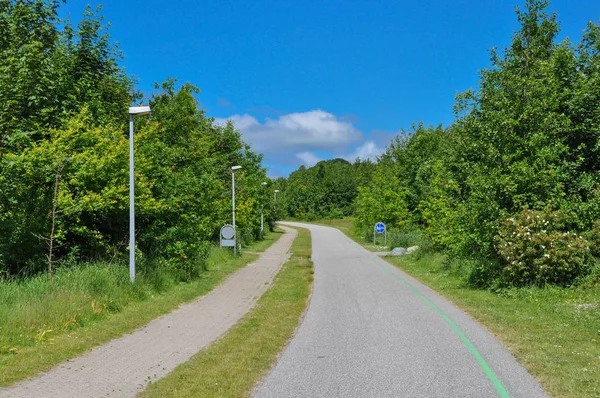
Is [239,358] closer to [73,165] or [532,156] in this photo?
[73,165]

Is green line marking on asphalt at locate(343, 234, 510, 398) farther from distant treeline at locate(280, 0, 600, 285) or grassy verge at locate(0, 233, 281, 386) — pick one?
grassy verge at locate(0, 233, 281, 386)

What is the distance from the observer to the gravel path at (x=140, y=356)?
630 cm

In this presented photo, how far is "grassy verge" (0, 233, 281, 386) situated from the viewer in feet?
25.8

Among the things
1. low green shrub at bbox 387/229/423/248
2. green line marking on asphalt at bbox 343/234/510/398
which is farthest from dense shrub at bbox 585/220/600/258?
low green shrub at bbox 387/229/423/248

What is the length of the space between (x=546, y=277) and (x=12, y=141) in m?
14.3

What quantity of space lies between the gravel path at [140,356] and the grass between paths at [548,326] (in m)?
5.11

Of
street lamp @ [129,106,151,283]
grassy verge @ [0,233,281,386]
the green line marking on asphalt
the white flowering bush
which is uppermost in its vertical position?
street lamp @ [129,106,151,283]

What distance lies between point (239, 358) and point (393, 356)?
91.5 inches

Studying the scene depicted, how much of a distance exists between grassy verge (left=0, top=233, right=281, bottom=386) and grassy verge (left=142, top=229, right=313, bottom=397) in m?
2.00

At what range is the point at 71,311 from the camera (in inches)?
395

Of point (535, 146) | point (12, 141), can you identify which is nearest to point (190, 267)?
point (12, 141)


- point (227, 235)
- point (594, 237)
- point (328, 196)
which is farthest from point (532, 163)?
point (328, 196)

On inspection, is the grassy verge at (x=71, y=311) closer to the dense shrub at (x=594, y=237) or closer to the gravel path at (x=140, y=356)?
the gravel path at (x=140, y=356)

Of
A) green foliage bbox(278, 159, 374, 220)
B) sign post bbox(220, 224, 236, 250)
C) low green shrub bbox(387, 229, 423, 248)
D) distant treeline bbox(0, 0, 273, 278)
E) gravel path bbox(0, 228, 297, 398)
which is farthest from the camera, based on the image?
green foliage bbox(278, 159, 374, 220)
